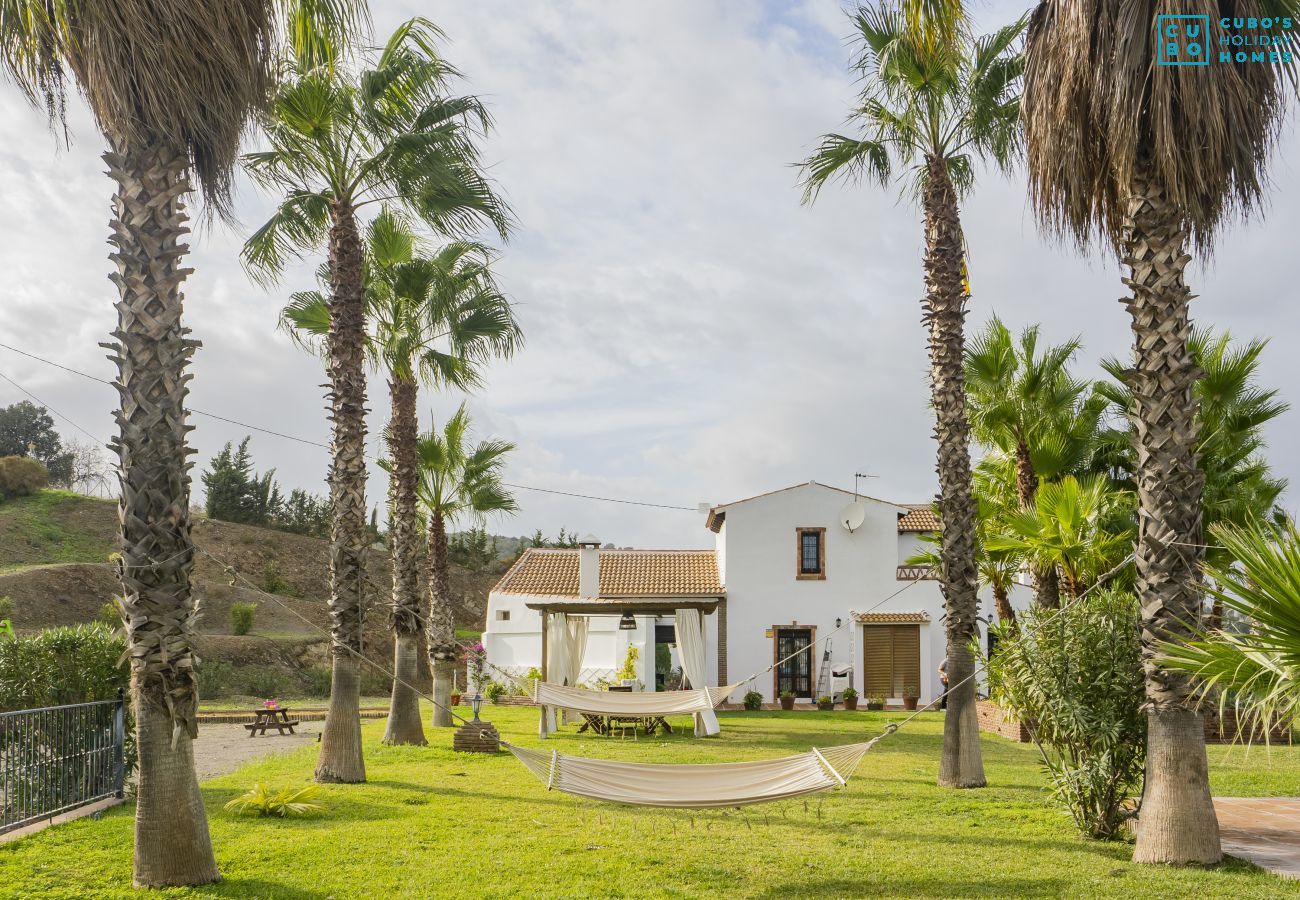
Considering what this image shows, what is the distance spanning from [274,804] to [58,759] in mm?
1722

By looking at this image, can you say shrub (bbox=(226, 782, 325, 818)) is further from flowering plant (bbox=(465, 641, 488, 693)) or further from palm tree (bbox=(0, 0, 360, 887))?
flowering plant (bbox=(465, 641, 488, 693))

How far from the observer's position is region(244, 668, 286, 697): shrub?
23.9 m

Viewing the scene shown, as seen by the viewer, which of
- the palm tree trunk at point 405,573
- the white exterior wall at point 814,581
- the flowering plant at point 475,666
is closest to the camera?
the palm tree trunk at point 405,573

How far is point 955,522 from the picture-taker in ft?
32.9

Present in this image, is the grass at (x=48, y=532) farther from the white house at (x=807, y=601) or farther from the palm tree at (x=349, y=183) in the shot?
the palm tree at (x=349, y=183)

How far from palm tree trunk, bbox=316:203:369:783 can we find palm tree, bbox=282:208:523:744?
269cm

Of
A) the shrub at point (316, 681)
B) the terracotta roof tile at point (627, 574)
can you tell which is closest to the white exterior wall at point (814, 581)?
the terracotta roof tile at point (627, 574)

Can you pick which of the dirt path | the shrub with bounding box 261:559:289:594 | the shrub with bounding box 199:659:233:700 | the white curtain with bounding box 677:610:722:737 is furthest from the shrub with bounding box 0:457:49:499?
the white curtain with bounding box 677:610:722:737

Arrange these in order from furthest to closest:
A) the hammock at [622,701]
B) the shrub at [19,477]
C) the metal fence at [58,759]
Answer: the shrub at [19,477] < the hammock at [622,701] < the metal fence at [58,759]

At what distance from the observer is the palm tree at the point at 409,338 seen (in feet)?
44.1

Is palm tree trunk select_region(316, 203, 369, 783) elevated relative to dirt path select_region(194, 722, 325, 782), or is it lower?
elevated

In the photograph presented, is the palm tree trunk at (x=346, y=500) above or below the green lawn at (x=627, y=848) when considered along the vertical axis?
above

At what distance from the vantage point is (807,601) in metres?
24.1

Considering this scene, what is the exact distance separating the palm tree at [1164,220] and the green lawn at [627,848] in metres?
0.77
